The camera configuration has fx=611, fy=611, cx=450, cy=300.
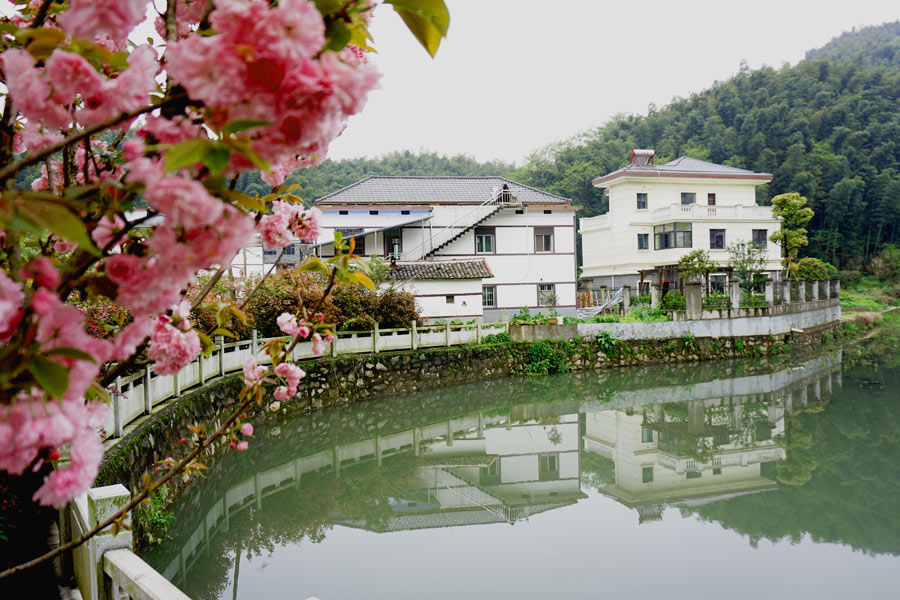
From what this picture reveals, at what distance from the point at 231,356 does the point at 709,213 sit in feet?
74.9

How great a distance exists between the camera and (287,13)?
84cm

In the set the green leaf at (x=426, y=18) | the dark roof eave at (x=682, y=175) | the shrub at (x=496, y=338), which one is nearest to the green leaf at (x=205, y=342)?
the green leaf at (x=426, y=18)

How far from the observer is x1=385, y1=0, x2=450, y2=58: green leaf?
108 cm

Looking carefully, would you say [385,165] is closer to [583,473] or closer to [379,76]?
[583,473]

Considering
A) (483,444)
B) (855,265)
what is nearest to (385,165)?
(855,265)

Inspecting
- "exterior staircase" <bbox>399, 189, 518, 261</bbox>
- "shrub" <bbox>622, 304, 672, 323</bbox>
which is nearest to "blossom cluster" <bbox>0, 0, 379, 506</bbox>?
"shrub" <bbox>622, 304, 672, 323</bbox>

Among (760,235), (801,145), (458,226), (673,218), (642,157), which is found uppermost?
(801,145)

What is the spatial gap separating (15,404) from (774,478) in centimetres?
939

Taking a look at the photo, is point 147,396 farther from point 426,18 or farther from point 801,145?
point 801,145

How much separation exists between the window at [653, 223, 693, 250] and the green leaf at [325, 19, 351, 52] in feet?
91.5

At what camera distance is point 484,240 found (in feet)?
73.5

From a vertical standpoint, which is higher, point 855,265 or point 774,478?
point 855,265

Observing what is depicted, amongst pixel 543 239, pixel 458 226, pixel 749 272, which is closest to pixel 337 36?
pixel 458 226

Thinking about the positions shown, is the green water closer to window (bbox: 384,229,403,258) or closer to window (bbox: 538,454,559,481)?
window (bbox: 538,454,559,481)
